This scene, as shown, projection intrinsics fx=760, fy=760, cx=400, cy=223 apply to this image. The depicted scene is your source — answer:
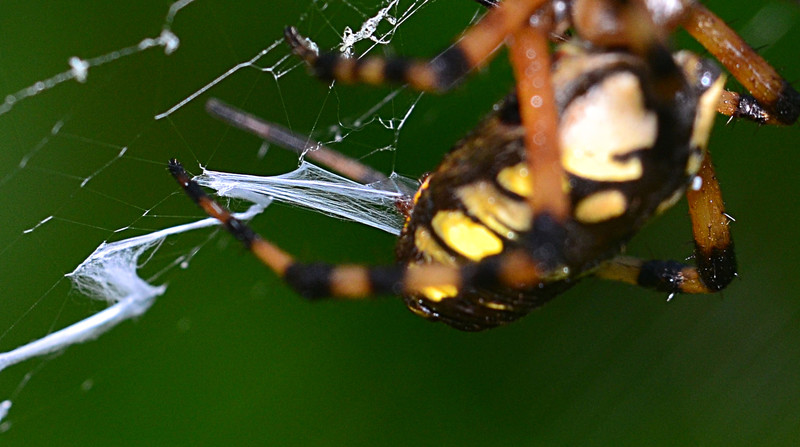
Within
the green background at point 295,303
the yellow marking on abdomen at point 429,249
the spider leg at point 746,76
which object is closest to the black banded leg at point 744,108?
the spider leg at point 746,76

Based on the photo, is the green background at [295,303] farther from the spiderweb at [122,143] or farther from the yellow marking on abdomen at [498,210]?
the yellow marking on abdomen at [498,210]

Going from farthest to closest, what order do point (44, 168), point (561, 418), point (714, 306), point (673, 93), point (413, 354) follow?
point (714, 306) → point (561, 418) → point (413, 354) → point (44, 168) → point (673, 93)

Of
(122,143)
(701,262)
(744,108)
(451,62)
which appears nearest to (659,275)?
(701,262)

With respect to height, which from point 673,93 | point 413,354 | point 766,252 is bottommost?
point 766,252

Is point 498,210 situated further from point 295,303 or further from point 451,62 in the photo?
point 295,303

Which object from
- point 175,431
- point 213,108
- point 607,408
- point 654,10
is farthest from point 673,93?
point 607,408

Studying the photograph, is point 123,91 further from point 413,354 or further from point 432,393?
point 432,393
